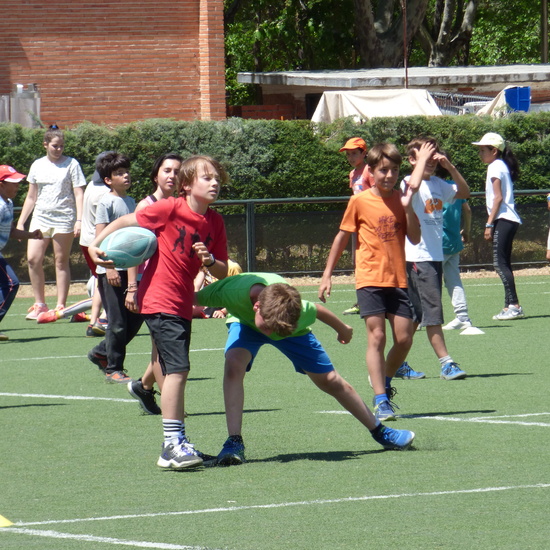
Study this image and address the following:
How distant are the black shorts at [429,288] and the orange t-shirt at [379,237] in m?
1.66

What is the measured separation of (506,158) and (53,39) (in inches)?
516

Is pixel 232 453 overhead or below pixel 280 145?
below

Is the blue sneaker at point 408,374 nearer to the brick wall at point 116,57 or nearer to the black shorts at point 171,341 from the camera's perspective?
the black shorts at point 171,341

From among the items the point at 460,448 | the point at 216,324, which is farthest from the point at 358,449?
the point at 216,324

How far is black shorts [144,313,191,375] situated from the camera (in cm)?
686

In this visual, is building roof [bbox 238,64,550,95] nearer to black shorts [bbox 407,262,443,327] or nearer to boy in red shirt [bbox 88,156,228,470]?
black shorts [bbox 407,262,443,327]

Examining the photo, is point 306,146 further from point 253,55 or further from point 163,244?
point 253,55

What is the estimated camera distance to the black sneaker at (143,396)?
8625 mm

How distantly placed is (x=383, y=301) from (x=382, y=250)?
0.38 m

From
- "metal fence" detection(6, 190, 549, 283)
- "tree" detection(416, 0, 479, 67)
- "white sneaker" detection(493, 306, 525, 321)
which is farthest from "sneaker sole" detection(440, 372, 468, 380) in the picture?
Result: "tree" detection(416, 0, 479, 67)

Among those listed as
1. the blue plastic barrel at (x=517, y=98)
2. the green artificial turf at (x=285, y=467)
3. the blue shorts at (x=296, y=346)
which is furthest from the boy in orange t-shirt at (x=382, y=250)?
the blue plastic barrel at (x=517, y=98)

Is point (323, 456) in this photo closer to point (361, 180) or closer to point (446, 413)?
point (446, 413)

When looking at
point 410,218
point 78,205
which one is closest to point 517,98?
point 78,205

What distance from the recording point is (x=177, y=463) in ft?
22.1
